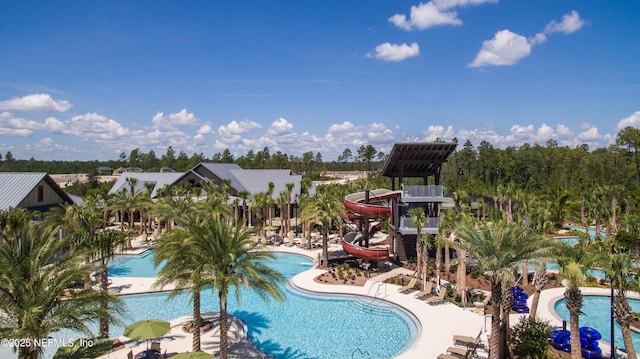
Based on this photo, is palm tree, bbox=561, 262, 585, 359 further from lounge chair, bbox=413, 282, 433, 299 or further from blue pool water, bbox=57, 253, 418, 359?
lounge chair, bbox=413, 282, 433, 299

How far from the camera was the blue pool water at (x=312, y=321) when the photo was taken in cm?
1975

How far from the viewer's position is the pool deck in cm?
1842

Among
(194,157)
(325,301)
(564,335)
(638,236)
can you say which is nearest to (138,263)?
(325,301)

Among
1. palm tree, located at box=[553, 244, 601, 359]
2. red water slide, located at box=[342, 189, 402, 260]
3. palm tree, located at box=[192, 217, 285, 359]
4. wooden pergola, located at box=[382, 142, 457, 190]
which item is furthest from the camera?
wooden pergola, located at box=[382, 142, 457, 190]

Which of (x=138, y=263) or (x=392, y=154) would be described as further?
(x=138, y=263)

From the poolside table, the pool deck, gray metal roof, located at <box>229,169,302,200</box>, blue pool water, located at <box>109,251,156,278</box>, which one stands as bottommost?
blue pool water, located at <box>109,251,156,278</box>

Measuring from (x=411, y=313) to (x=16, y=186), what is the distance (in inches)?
1313

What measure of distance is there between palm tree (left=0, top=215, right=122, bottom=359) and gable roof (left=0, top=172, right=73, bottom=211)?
23.2 m

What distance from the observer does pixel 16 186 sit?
33.1 m

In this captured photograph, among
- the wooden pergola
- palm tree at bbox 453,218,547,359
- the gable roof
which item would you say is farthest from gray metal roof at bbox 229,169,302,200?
palm tree at bbox 453,218,547,359

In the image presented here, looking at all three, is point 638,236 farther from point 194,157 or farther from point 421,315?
point 194,157

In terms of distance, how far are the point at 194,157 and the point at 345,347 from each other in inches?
4933

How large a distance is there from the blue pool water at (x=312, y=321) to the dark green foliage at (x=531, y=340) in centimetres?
499

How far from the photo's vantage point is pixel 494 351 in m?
16.0
